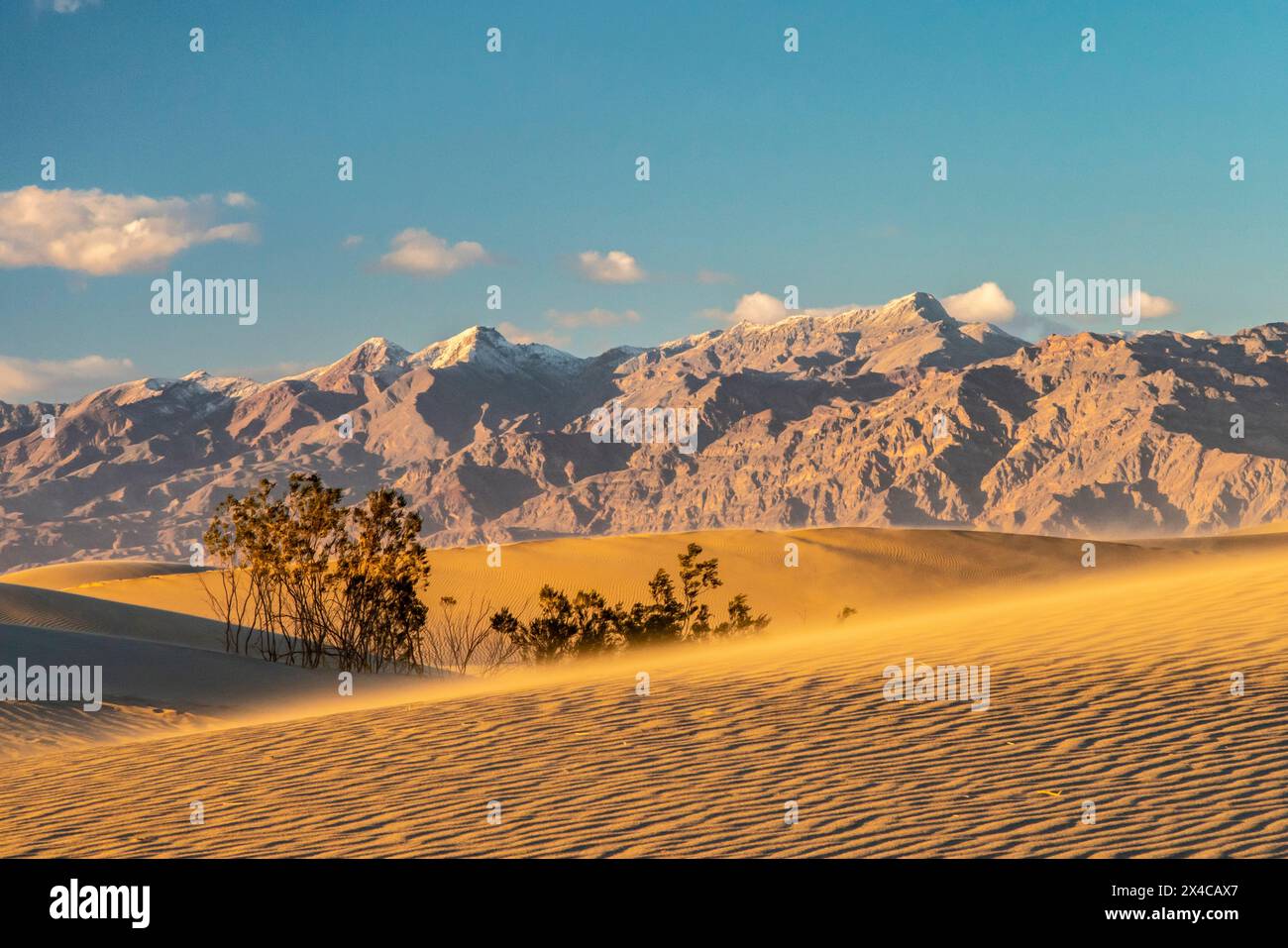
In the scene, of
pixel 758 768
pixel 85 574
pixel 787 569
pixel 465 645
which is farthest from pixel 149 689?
pixel 85 574

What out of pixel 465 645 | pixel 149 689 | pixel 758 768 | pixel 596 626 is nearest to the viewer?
pixel 758 768

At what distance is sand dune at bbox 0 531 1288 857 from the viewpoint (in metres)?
6.53

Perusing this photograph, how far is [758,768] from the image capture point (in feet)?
26.2

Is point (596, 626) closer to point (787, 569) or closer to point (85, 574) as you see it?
point (787, 569)

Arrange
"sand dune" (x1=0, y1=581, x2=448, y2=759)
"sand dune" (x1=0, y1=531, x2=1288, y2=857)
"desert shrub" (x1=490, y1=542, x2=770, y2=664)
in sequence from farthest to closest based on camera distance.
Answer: "desert shrub" (x1=490, y1=542, x2=770, y2=664) → "sand dune" (x1=0, y1=581, x2=448, y2=759) → "sand dune" (x1=0, y1=531, x2=1288, y2=857)

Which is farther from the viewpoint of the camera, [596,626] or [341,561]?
[596,626]

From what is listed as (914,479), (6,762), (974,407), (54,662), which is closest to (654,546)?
(54,662)

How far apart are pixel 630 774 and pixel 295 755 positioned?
2794 mm

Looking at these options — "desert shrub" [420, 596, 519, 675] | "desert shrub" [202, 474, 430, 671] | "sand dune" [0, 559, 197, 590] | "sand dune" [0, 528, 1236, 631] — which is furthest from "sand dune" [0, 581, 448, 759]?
"sand dune" [0, 559, 197, 590]

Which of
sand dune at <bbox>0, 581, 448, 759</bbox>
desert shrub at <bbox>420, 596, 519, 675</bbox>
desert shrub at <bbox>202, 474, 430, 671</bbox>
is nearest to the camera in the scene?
sand dune at <bbox>0, 581, 448, 759</bbox>

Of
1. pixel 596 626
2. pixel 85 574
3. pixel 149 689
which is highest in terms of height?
pixel 596 626

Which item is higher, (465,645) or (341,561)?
(341,561)

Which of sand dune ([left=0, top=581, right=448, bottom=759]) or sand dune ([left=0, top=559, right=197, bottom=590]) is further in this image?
sand dune ([left=0, top=559, right=197, bottom=590])

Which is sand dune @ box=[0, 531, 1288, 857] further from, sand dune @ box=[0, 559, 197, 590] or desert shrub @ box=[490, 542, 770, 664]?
sand dune @ box=[0, 559, 197, 590]
